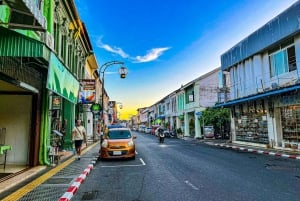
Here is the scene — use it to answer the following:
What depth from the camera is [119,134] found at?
15398 millimetres

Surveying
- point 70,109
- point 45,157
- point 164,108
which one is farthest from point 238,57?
point 164,108

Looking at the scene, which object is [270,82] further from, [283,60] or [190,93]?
[190,93]

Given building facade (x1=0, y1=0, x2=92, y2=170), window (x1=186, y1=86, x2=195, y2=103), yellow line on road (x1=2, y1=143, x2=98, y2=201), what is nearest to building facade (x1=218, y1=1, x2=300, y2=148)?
building facade (x1=0, y1=0, x2=92, y2=170)

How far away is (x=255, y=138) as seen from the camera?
2298 centimetres

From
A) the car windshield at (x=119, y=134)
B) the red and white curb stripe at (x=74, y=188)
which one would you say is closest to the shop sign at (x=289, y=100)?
the car windshield at (x=119, y=134)

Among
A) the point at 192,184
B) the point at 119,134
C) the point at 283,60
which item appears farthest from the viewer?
the point at 283,60

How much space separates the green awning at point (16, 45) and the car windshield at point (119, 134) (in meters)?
8.32

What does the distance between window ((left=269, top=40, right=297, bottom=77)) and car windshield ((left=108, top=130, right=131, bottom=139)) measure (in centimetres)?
1153

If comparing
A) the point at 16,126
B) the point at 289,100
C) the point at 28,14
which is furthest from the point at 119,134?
the point at 289,100

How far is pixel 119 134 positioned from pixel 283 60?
1229cm

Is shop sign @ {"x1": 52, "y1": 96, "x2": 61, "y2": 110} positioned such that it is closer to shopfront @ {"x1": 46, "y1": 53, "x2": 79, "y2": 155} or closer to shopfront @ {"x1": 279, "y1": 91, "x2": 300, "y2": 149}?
shopfront @ {"x1": 46, "y1": 53, "x2": 79, "y2": 155}

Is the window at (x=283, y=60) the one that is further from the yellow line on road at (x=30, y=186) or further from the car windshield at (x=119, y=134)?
the yellow line on road at (x=30, y=186)

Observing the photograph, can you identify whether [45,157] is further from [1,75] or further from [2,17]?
[2,17]

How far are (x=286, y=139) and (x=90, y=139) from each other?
20.8 meters
